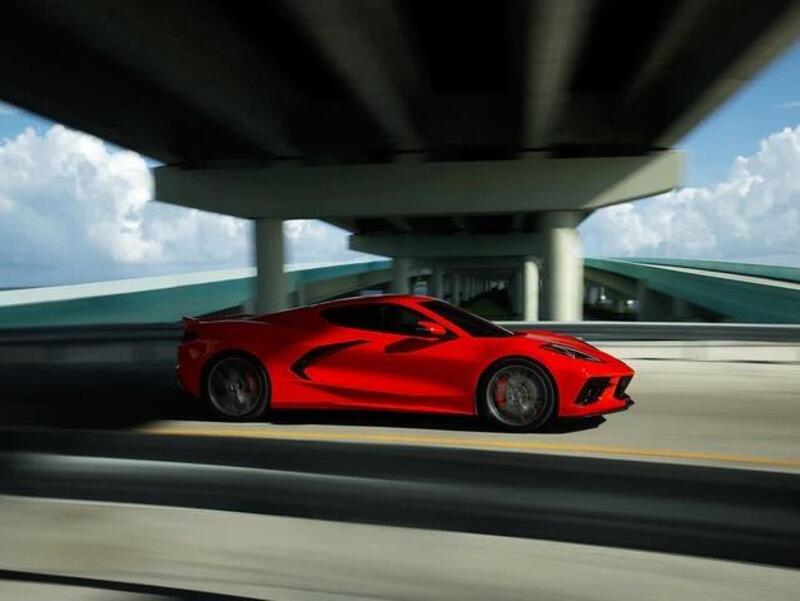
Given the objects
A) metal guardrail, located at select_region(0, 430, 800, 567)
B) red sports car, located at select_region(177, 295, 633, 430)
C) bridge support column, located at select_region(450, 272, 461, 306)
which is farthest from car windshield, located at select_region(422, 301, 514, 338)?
bridge support column, located at select_region(450, 272, 461, 306)

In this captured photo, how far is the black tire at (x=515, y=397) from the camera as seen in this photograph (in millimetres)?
6668

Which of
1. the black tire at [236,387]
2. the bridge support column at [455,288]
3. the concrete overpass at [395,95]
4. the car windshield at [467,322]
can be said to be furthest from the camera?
the bridge support column at [455,288]

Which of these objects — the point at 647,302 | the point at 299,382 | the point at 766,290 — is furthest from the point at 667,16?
the point at 647,302

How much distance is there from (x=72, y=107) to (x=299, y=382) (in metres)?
9.25

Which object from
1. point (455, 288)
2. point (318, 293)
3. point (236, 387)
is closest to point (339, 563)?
point (236, 387)

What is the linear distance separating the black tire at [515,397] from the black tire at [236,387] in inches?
84.9

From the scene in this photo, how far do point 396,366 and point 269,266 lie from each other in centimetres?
1446

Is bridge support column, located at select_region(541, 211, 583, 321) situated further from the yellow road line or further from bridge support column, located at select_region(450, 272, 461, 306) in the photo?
bridge support column, located at select_region(450, 272, 461, 306)

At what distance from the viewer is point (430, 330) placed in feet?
22.9

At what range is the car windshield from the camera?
7.11 metres

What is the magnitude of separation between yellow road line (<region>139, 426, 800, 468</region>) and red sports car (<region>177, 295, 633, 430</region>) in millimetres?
370

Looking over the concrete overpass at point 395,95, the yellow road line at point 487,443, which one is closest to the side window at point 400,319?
the yellow road line at point 487,443

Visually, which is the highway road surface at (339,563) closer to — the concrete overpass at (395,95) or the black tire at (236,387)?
the black tire at (236,387)

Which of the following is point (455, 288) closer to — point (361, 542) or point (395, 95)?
point (395, 95)
